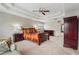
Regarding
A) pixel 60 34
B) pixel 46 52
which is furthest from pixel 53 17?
pixel 46 52

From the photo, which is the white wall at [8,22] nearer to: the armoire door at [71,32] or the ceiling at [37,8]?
the ceiling at [37,8]

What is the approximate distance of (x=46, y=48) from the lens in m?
1.90

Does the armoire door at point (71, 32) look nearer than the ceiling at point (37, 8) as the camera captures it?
No

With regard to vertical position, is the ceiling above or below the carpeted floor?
above

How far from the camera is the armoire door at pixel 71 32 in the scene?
1.87 m

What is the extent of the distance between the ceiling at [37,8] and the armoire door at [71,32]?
9.8 inches

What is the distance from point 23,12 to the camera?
178 centimetres

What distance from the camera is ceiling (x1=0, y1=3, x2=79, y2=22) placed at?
172cm

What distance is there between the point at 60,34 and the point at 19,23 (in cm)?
96

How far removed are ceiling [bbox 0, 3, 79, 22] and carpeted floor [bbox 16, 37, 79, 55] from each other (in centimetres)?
56

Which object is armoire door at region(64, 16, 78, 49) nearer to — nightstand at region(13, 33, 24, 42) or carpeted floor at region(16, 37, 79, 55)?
carpeted floor at region(16, 37, 79, 55)

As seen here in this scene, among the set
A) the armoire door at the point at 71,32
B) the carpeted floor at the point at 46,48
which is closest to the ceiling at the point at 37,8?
the armoire door at the point at 71,32

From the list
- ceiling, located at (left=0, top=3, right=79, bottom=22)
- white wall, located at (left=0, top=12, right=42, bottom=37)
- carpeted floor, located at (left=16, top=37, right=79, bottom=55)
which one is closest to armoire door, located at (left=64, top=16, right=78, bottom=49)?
carpeted floor, located at (left=16, top=37, right=79, bottom=55)

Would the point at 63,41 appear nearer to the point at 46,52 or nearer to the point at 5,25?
the point at 46,52
